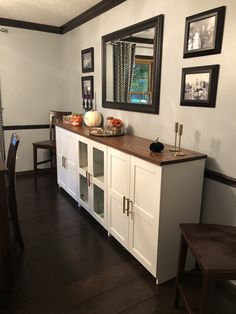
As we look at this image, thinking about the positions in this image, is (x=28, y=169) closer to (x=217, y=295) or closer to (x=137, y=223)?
(x=137, y=223)

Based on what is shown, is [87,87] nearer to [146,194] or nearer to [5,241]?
[146,194]

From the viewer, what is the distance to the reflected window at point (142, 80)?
2.40 m

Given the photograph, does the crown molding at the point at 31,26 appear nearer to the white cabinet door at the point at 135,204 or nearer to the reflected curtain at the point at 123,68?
the reflected curtain at the point at 123,68

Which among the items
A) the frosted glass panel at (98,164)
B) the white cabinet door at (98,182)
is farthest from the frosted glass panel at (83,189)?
the frosted glass panel at (98,164)

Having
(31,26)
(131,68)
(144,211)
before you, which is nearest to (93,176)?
(144,211)

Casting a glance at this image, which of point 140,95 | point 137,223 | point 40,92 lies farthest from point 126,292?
point 40,92

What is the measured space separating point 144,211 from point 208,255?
0.68m

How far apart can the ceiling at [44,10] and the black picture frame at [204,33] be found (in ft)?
5.00

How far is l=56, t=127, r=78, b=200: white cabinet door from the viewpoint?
309 centimetres

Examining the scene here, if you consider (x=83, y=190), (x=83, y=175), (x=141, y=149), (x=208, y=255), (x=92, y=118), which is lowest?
(x=83, y=190)

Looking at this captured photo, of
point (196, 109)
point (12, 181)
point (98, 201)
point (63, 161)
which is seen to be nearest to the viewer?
point (196, 109)

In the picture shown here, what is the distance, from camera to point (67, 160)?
10.8ft

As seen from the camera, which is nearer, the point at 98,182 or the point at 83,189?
the point at 98,182

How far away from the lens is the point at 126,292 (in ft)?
5.97
